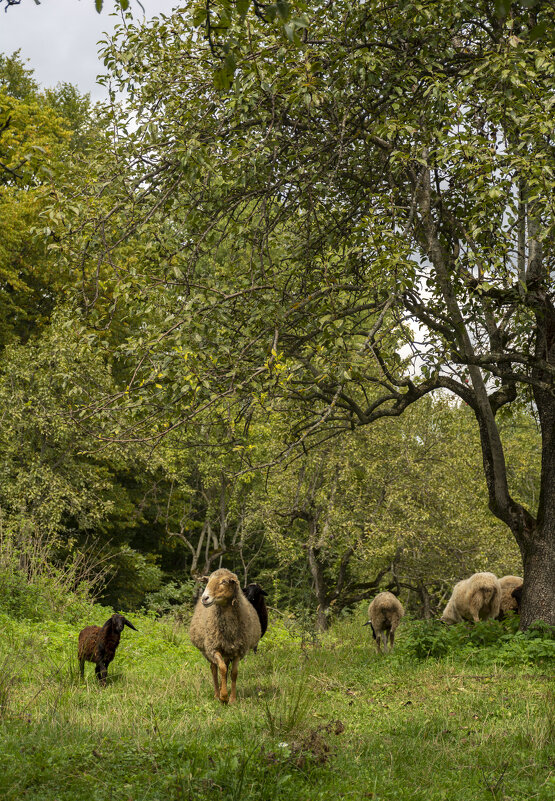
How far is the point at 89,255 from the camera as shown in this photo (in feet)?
31.6

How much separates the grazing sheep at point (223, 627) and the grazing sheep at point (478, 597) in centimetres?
553

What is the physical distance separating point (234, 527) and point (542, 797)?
34.5 meters

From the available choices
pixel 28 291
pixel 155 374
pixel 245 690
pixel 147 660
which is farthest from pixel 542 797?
pixel 28 291

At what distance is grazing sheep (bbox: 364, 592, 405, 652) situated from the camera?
13.3 metres

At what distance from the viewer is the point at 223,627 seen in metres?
8.62

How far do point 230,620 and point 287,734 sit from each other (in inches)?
109

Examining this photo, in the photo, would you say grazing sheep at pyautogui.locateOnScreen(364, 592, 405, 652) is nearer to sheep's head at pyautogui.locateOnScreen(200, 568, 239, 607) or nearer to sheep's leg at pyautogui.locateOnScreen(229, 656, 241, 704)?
sheep's leg at pyautogui.locateOnScreen(229, 656, 241, 704)

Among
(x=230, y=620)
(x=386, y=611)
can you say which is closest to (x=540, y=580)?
(x=386, y=611)

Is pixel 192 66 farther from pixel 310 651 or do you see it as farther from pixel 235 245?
pixel 310 651

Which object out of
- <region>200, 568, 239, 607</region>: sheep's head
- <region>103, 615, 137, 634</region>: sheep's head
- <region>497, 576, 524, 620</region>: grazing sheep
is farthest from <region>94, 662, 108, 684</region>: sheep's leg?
<region>497, 576, 524, 620</region>: grazing sheep

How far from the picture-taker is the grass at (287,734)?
4.74 meters

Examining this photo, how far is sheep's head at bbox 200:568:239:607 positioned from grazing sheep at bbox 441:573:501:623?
587cm

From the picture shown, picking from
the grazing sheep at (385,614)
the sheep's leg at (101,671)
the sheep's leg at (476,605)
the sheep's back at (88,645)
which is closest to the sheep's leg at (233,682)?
the sheep's leg at (101,671)

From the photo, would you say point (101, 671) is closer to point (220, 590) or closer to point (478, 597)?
point (220, 590)
